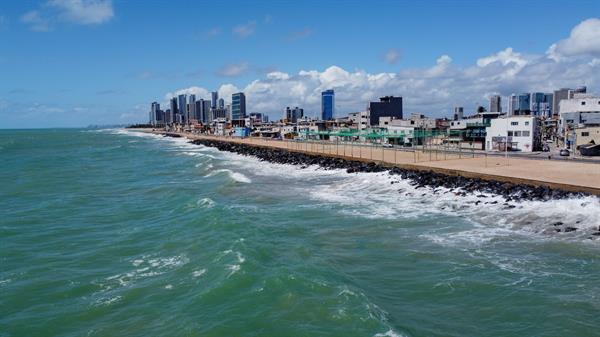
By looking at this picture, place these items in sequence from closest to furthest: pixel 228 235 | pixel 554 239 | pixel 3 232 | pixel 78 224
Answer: pixel 554 239 < pixel 228 235 < pixel 3 232 < pixel 78 224

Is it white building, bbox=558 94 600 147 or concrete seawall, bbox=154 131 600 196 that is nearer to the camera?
concrete seawall, bbox=154 131 600 196

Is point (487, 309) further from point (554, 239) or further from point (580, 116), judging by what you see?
point (580, 116)

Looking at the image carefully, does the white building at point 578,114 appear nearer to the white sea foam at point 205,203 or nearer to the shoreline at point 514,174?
the shoreline at point 514,174

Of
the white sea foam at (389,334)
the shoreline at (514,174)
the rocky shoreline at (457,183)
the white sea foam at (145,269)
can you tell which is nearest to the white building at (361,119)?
the rocky shoreline at (457,183)

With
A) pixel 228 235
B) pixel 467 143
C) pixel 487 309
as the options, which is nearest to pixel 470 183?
pixel 228 235

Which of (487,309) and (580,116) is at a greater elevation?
(580,116)

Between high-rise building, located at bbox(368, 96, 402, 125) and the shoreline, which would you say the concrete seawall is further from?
high-rise building, located at bbox(368, 96, 402, 125)

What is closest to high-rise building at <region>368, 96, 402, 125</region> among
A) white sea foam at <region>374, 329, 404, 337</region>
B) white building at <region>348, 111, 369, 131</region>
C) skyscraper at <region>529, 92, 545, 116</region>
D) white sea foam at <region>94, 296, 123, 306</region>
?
white building at <region>348, 111, 369, 131</region>
